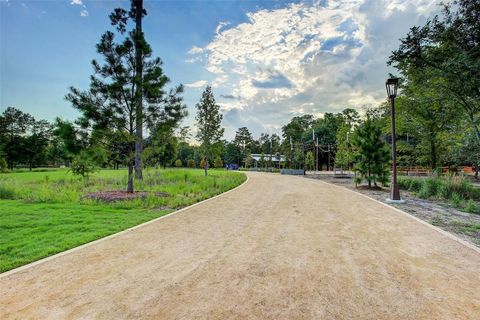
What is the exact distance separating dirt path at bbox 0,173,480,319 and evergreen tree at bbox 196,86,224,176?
16.6 metres

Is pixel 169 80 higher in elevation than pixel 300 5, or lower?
lower

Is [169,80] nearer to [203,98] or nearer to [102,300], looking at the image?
[102,300]

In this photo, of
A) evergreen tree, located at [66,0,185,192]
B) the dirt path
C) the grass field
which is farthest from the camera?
evergreen tree, located at [66,0,185,192]

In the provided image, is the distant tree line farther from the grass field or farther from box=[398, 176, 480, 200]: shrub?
the grass field

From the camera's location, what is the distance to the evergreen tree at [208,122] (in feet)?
68.9

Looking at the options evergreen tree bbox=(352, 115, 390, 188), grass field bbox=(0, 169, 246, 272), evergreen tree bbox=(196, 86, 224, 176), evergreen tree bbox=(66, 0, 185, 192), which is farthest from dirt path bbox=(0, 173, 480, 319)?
evergreen tree bbox=(196, 86, 224, 176)

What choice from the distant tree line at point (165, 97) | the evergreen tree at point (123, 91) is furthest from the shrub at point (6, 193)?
the evergreen tree at point (123, 91)

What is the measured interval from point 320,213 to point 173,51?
10790 millimetres

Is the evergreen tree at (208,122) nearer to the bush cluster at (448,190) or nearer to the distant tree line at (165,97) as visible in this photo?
the distant tree line at (165,97)

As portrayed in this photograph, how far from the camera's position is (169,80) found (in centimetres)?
997

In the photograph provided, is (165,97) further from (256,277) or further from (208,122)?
(208,122)

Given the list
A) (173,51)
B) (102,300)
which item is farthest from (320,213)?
(173,51)

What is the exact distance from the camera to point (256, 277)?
2793 millimetres

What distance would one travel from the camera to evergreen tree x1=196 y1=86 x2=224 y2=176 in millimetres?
21016
